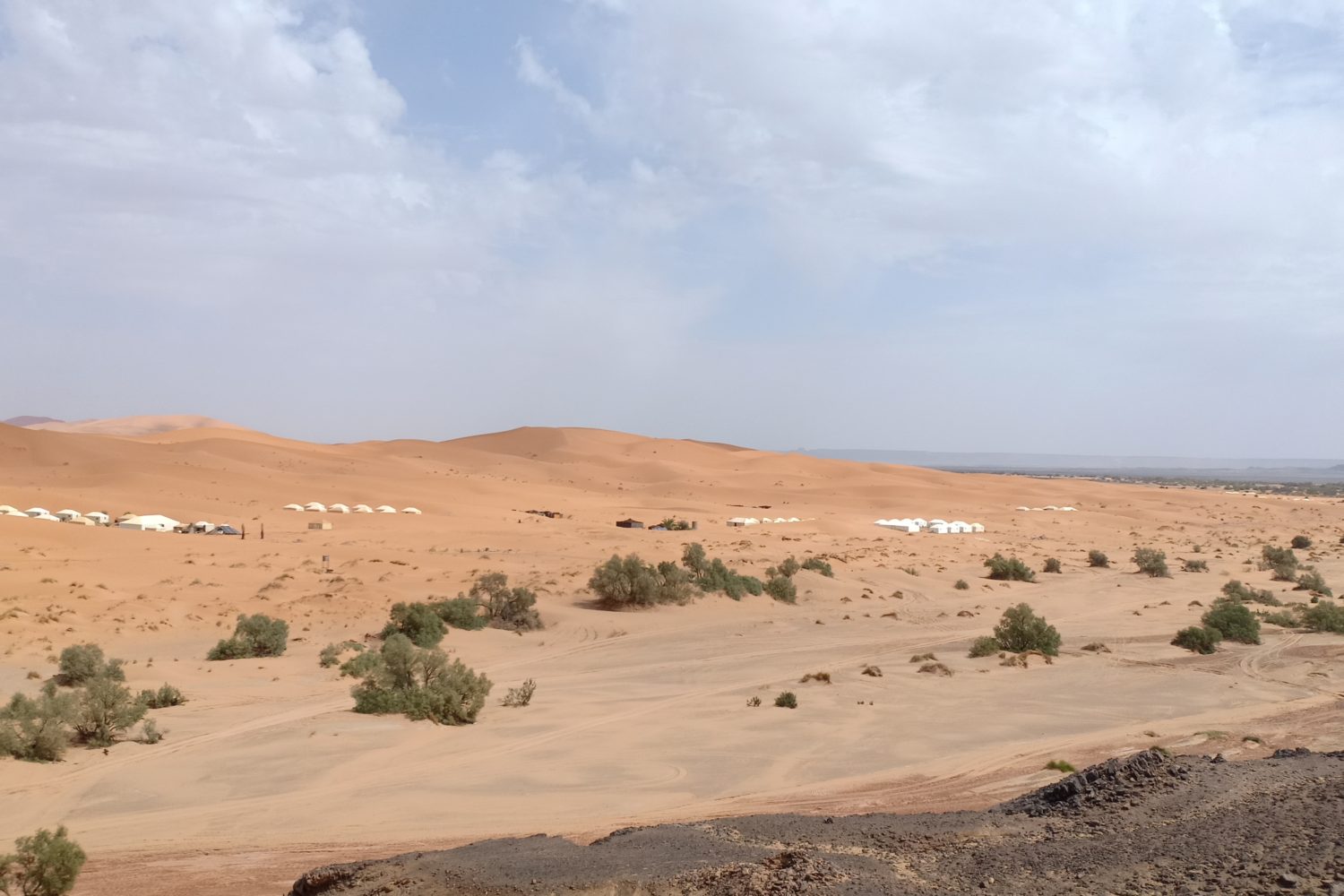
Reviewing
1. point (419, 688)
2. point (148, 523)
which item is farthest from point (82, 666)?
point (148, 523)

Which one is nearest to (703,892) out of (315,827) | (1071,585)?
(315,827)

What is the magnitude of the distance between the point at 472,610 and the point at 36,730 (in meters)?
10.6

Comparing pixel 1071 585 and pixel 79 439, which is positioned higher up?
pixel 79 439

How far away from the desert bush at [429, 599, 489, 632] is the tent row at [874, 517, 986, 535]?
2941cm

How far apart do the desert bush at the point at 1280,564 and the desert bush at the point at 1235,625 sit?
42.2 feet

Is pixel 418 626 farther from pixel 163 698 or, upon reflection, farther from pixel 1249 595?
pixel 1249 595

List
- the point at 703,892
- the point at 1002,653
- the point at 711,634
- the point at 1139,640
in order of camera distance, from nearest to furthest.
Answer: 1. the point at 703,892
2. the point at 1002,653
3. the point at 1139,640
4. the point at 711,634

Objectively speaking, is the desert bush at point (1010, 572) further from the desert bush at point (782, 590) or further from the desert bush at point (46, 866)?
the desert bush at point (46, 866)

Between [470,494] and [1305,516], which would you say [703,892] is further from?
[1305,516]

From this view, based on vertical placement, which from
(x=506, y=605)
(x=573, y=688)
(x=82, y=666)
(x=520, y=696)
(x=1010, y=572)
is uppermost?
(x=82, y=666)

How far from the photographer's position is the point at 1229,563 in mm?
35500

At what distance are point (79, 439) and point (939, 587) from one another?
178ft

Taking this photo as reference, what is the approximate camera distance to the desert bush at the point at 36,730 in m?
10.5

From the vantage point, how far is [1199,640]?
18.4 meters
